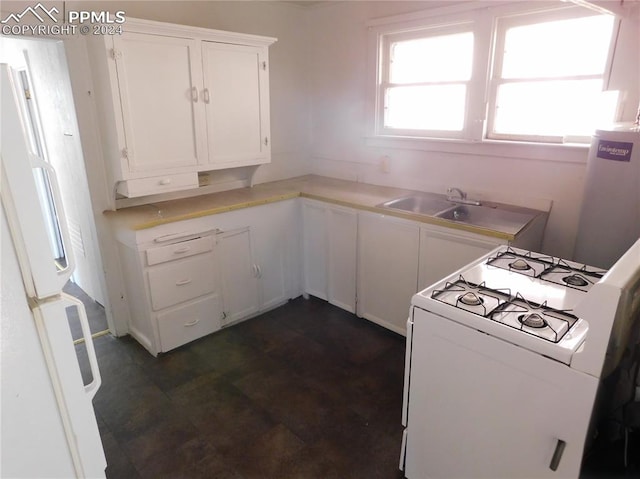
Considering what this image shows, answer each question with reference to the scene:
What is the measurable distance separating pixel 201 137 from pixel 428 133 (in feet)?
5.42

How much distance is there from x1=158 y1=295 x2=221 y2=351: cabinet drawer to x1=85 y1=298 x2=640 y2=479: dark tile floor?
0.22ft

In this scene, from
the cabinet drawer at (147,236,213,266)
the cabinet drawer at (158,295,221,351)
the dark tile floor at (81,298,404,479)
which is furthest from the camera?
the cabinet drawer at (158,295,221,351)

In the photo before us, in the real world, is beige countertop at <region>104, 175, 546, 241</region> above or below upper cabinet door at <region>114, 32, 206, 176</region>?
below

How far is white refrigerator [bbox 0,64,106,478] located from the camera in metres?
0.67

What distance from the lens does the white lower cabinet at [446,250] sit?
232 cm

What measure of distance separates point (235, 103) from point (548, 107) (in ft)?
6.72

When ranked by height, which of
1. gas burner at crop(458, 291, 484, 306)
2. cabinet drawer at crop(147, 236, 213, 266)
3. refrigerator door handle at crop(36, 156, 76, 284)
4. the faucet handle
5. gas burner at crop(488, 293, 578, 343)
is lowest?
cabinet drawer at crop(147, 236, 213, 266)

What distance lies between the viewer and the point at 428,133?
3117 mm

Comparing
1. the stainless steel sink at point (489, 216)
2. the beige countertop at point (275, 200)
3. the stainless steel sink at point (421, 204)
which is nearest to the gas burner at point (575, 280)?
the beige countertop at point (275, 200)

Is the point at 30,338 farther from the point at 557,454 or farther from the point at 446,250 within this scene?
the point at 446,250

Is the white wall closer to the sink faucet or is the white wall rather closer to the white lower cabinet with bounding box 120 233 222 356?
the sink faucet

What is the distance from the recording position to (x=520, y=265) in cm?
181

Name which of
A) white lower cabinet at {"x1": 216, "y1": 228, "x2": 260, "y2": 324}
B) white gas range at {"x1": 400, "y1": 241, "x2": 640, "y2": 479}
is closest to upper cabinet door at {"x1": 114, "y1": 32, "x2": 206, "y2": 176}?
white lower cabinet at {"x1": 216, "y1": 228, "x2": 260, "y2": 324}

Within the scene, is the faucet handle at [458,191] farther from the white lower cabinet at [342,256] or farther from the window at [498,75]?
the white lower cabinet at [342,256]
